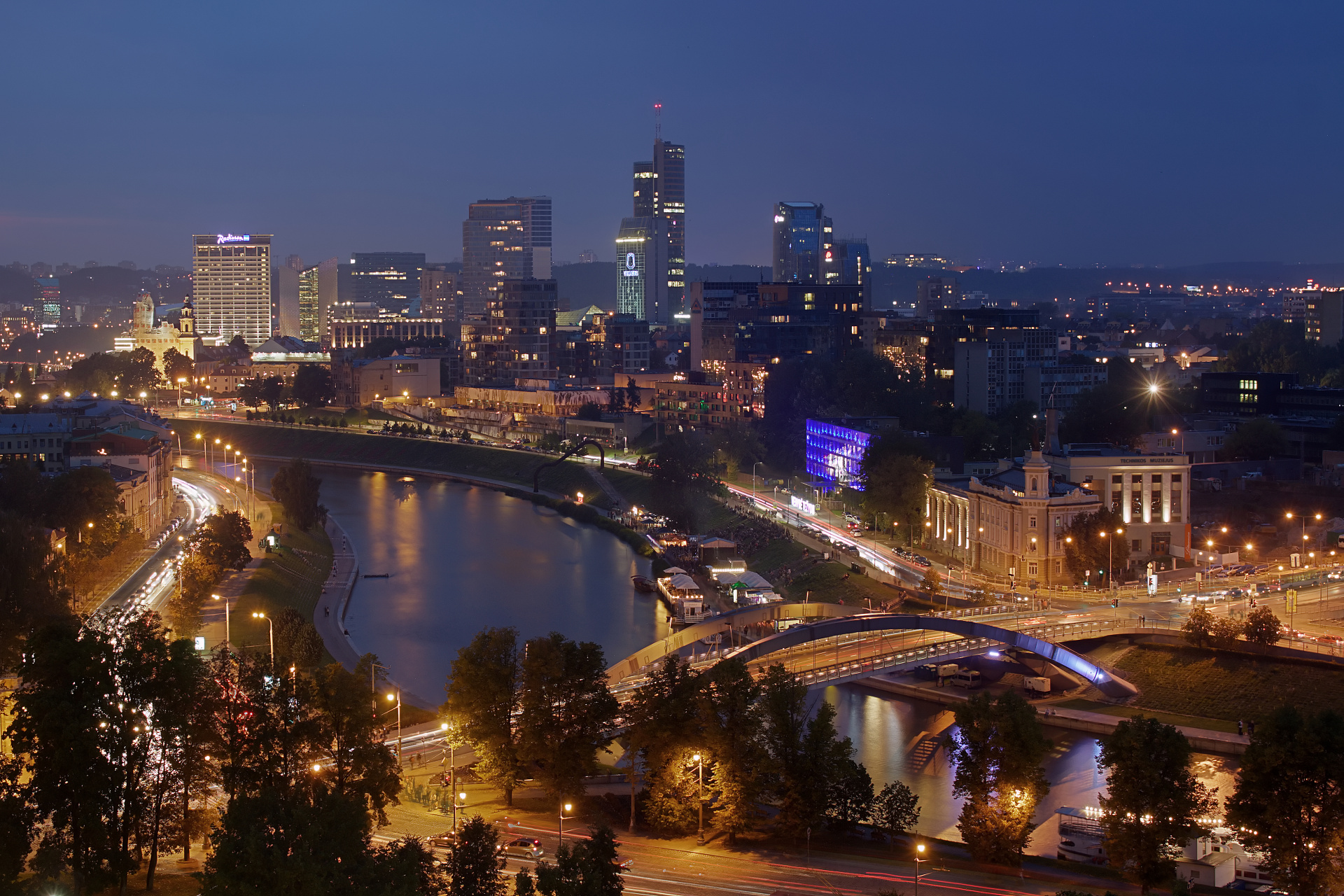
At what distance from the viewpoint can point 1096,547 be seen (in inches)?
757

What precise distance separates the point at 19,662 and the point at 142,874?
3.92 metres

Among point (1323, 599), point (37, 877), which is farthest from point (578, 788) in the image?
point (1323, 599)

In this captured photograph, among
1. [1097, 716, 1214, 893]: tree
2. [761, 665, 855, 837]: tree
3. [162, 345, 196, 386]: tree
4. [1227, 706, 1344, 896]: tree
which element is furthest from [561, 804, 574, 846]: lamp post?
[162, 345, 196, 386]: tree

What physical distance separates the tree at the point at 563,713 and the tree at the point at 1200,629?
7.13 metres

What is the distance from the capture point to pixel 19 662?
13.1 m

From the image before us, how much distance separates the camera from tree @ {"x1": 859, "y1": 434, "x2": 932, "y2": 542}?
23281 millimetres

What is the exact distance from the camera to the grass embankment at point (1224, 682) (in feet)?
48.1

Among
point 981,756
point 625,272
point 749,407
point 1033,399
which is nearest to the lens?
point 981,756

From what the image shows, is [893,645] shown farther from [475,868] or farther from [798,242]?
[798,242]

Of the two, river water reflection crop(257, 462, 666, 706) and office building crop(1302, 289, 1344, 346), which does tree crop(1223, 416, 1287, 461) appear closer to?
river water reflection crop(257, 462, 666, 706)

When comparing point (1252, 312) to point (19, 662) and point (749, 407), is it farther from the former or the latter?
point (19, 662)

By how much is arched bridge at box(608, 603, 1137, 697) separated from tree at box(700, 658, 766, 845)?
2.74 metres

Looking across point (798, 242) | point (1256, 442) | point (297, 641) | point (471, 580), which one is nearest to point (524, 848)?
point (297, 641)

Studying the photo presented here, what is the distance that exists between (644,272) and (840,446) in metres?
59.6
